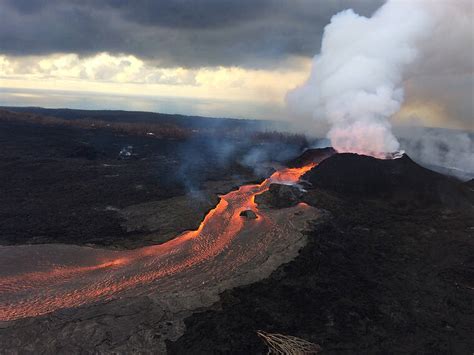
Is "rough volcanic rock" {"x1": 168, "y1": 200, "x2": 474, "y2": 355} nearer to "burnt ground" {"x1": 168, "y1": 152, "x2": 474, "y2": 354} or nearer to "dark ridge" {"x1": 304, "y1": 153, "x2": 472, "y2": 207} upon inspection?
"burnt ground" {"x1": 168, "y1": 152, "x2": 474, "y2": 354}

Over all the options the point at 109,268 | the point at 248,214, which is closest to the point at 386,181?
the point at 248,214

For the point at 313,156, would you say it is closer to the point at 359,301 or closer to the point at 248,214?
the point at 248,214

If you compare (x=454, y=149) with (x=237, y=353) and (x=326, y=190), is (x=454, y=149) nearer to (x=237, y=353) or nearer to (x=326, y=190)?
(x=326, y=190)

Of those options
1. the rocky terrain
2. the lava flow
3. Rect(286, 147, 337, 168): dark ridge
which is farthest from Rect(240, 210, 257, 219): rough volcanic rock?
Rect(286, 147, 337, 168): dark ridge

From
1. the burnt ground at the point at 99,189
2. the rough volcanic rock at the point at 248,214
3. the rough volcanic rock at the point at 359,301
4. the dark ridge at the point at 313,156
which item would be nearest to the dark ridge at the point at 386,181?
the rough volcanic rock at the point at 359,301

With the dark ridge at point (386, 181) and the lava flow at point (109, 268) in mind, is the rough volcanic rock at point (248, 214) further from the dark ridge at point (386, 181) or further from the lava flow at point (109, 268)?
the dark ridge at point (386, 181)
